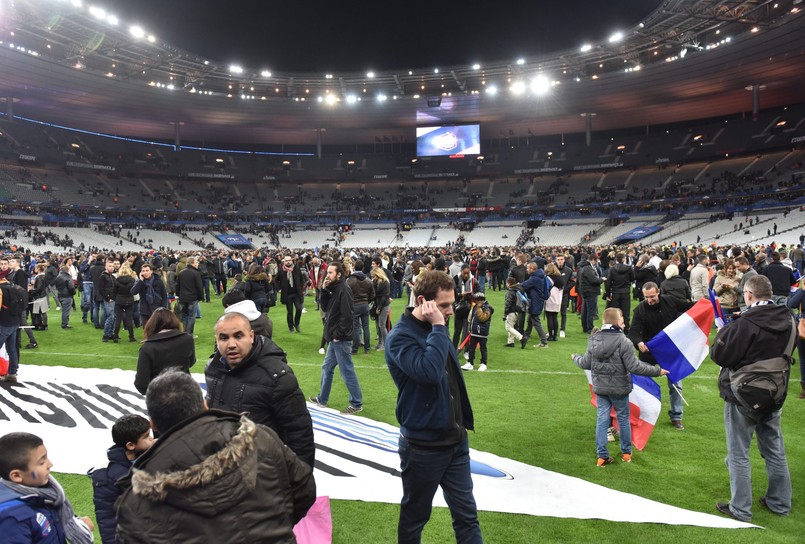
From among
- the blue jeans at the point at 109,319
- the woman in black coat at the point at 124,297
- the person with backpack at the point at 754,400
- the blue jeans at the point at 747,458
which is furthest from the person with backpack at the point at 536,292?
the blue jeans at the point at 109,319

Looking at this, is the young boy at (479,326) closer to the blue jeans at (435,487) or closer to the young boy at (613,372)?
the young boy at (613,372)

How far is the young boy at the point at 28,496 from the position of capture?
205 cm

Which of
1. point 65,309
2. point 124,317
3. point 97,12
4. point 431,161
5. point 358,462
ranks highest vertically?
point 97,12

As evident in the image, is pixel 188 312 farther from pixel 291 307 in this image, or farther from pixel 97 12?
pixel 97 12

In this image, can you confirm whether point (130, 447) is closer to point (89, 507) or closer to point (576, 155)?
point (89, 507)

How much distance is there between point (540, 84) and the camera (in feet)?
136

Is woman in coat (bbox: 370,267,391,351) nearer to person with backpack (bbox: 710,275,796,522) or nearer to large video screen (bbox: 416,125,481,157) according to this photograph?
person with backpack (bbox: 710,275,796,522)

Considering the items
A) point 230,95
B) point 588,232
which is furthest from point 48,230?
point 588,232

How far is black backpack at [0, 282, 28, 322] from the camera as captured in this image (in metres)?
7.05

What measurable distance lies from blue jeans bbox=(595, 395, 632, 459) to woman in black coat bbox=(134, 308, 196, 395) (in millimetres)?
3841

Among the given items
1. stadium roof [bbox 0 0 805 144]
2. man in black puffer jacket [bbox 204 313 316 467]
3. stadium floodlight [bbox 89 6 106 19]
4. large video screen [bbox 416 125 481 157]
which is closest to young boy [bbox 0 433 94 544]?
man in black puffer jacket [bbox 204 313 316 467]

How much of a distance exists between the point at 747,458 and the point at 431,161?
2446 inches

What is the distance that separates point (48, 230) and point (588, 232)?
5174cm

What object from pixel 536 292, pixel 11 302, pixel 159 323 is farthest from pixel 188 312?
pixel 536 292
